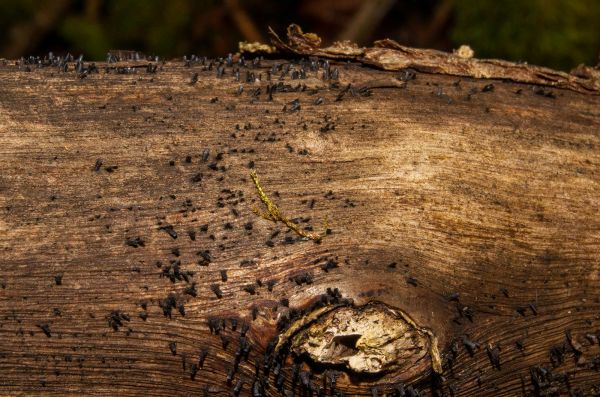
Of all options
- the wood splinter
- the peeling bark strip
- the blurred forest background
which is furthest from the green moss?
the wood splinter

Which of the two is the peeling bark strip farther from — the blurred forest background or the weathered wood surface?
the blurred forest background

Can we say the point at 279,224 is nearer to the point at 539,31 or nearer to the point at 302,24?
the point at 539,31

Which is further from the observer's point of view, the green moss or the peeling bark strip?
the green moss

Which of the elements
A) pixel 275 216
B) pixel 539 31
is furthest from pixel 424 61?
pixel 539 31

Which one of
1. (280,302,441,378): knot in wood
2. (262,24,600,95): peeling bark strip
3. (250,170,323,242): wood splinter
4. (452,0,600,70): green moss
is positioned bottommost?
(280,302,441,378): knot in wood

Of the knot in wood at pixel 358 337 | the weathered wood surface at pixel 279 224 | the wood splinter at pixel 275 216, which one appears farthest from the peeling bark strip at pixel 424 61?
the knot in wood at pixel 358 337

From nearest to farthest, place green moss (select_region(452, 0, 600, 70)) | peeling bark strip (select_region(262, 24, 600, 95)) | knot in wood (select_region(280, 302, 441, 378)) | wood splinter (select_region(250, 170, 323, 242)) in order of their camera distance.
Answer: knot in wood (select_region(280, 302, 441, 378))
wood splinter (select_region(250, 170, 323, 242))
peeling bark strip (select_region(262, 24, 600, 95))
green moss (select_region(452, 0, 600, 70))

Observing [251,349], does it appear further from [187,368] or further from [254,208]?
[254,208]
